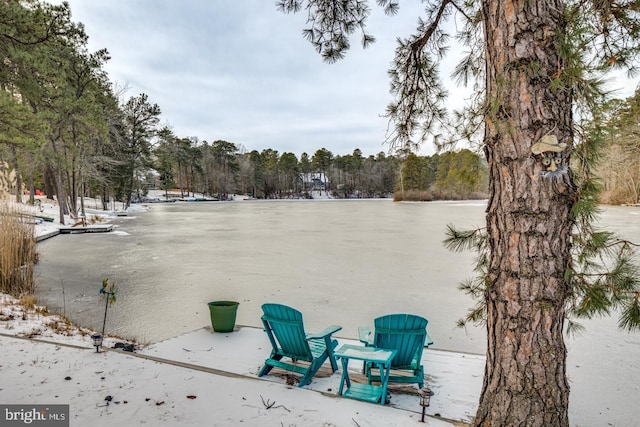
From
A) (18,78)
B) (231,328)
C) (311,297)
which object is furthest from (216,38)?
(231,328)

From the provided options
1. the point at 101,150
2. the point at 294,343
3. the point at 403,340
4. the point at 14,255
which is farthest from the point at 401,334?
the point at 101,150

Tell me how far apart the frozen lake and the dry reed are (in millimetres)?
295

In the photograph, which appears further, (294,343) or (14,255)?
(14,255)

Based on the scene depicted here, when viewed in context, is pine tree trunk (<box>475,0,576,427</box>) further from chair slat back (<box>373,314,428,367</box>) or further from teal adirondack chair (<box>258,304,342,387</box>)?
teal adirondack chair (<box>258,304,342,387</box>)

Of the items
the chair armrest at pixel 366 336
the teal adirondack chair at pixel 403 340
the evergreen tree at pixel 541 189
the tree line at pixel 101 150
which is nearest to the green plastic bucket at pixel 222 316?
the chair armrest at pixel 366 336

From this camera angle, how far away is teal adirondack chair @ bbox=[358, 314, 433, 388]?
2.49 m

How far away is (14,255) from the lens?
4.71 m

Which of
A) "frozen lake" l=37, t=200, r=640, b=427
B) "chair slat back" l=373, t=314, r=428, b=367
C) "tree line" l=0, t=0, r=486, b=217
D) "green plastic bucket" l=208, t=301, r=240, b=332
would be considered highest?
"tree line" l=0, t=0, r=486, b=217

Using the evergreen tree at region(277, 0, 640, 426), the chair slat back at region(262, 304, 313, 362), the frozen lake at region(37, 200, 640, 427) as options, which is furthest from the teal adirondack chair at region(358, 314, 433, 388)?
the frozen lake at region(37, 200, 640, 427)

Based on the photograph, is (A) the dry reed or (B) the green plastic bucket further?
(A) the dry reed

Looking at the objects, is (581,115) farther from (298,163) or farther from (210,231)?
(298,163)

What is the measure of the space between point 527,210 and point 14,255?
234 inches

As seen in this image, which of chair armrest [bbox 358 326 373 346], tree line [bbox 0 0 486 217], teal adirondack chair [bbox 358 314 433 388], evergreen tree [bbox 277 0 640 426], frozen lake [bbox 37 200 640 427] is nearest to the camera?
evergreen tree [bbox 277 0 640 426]

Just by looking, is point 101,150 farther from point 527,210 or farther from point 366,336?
point 527,210
